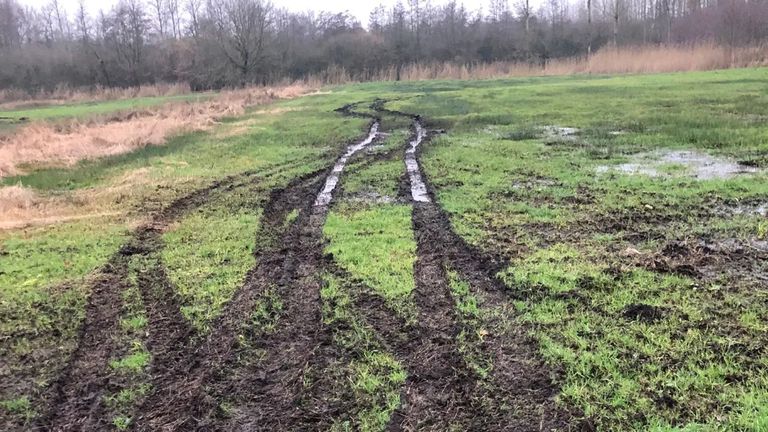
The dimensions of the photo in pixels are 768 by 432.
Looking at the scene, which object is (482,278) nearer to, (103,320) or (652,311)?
(652,311)

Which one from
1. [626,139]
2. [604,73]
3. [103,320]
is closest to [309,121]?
[626,139]

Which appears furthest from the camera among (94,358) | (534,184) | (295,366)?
(534,184)

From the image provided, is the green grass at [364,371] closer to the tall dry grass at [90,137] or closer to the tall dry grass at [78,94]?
the tall dry grass at [90,137]

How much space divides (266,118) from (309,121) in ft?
8.33

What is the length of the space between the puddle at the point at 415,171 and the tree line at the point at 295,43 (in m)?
35.2

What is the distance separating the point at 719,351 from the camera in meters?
3.89

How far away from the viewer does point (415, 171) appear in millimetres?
10438

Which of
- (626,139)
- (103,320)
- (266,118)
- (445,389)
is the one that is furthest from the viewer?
(266,118)

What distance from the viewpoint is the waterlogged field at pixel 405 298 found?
11.8 feet

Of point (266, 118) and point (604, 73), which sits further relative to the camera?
point (604, 73)

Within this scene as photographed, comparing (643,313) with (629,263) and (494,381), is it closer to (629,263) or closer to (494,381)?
(629,263)

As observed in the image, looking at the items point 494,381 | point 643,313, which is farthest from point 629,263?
point 494,381

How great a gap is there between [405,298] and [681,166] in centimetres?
651

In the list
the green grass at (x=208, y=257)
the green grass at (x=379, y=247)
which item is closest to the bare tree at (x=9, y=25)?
the green grass at (x=208, y=257)
